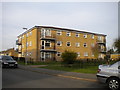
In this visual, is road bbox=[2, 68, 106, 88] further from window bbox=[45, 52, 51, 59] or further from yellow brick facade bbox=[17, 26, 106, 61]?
window bbox=[45, 52, 51, 59]

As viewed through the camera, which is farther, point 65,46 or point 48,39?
point 65,46

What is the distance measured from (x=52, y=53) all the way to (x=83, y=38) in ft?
37.2

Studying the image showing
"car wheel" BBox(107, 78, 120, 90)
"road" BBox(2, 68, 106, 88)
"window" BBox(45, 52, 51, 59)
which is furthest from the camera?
"window" BBox(45, 52, 51, 59)

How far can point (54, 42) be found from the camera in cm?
3941

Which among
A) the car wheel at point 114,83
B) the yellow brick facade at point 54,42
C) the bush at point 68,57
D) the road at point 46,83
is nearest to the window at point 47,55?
the yellow brick facade at point 54,42

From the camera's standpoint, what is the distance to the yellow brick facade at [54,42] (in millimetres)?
37625

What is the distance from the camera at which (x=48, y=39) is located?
→ 1501 inches

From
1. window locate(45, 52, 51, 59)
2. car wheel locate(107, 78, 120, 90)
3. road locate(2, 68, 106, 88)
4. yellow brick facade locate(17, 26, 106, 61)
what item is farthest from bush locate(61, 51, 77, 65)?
window locate(45, 52, 51, 59)

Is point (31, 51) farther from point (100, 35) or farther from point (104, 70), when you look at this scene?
point (104, 70)

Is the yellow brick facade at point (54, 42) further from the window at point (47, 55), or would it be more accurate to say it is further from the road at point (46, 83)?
the road at point (46, 83)

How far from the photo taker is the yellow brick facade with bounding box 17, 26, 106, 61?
37.6m

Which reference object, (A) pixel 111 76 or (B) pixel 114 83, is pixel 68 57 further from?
(B) pixel 114 83

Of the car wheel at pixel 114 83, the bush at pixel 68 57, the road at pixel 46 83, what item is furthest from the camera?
the bush at pixel 68 57

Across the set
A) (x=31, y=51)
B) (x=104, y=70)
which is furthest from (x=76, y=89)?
(x=31, y=51)
